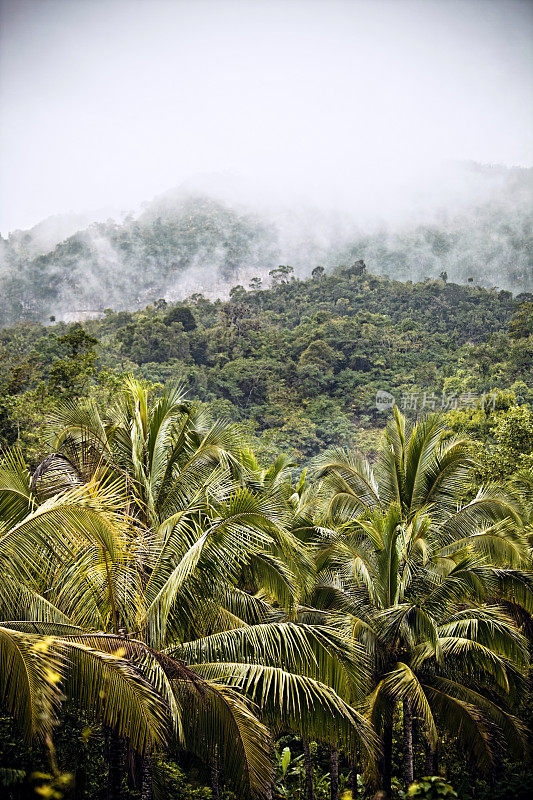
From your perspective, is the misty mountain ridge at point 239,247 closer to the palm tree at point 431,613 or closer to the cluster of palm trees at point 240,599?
the cluster of palm trees at point 240,599

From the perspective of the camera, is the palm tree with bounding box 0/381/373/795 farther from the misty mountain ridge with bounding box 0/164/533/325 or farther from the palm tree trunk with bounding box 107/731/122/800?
the misty mountain ridge with bounding box 0/164/533/325

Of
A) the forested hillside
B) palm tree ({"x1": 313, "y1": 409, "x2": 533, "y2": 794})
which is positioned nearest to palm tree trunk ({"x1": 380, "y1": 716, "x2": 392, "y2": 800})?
palm tree ({"x1": 313, "y1": 409, "x2": 533, "y2": 794})

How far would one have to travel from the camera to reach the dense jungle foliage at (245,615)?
13.7 feet

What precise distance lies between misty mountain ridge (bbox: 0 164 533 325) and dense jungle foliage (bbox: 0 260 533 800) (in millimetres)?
91423

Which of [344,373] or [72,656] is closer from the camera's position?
[72,656]

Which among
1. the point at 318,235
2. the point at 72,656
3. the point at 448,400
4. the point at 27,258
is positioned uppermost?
the point at 318,235

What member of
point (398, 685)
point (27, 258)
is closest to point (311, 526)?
point (398, 685)

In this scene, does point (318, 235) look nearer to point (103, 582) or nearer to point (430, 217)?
point (430, 217)

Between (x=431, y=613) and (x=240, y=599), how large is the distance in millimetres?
2658

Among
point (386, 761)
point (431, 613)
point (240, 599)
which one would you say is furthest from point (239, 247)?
point (386, 761)

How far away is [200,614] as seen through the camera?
570 centimetres

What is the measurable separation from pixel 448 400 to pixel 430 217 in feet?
395

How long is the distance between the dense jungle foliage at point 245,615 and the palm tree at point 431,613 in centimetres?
3

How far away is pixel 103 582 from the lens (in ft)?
16.2
